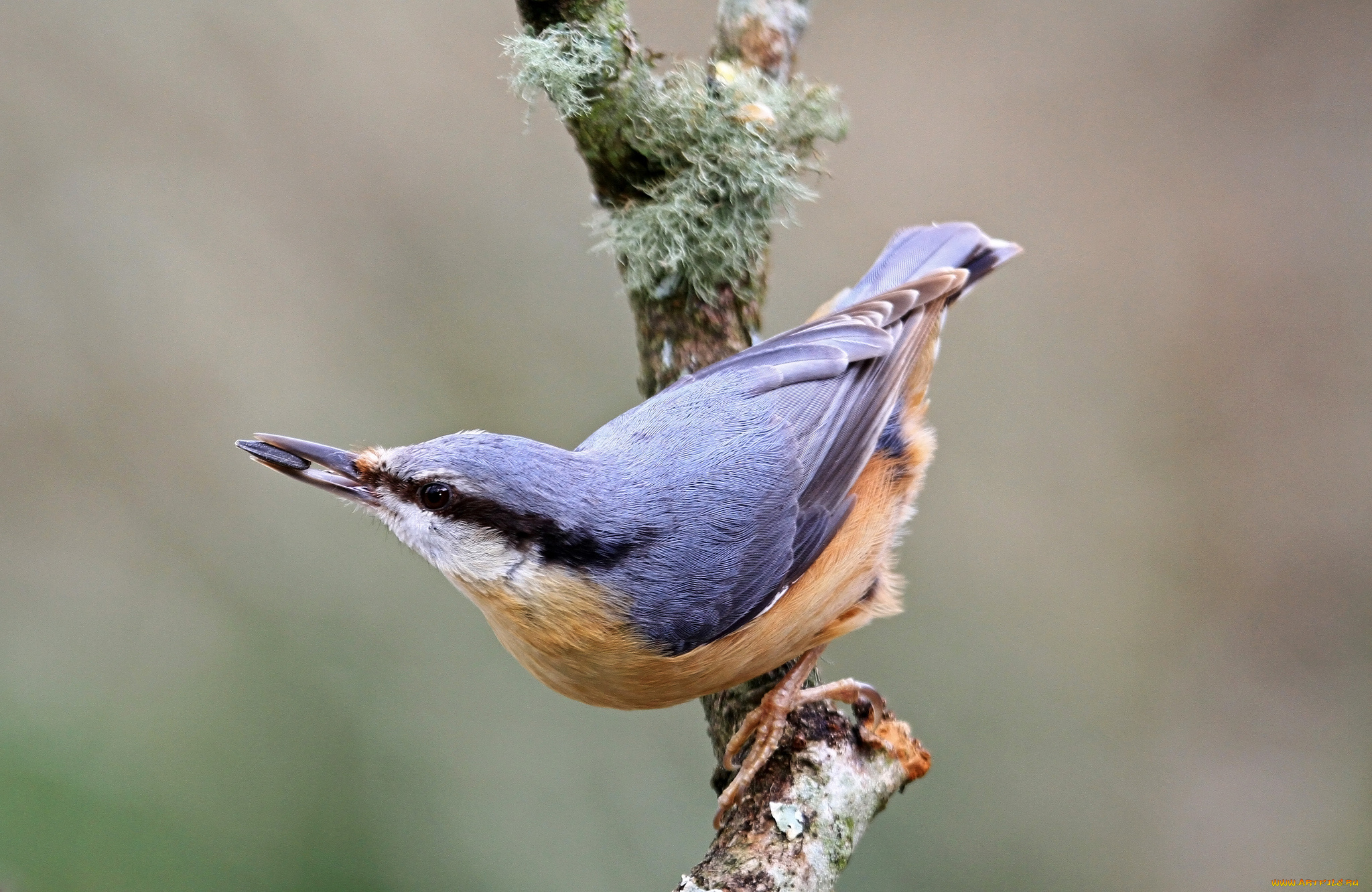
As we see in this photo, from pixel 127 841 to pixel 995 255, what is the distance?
3.27m

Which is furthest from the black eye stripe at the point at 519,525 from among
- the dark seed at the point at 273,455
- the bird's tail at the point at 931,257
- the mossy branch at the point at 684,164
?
the bird's tail at the point at 931,257

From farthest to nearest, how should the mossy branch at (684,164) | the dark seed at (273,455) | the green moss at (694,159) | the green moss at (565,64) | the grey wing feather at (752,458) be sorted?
the green moss at (694,159) → the mossy branch at (684,164) → the green moss at (565,64) → the grey wing feather at (752,458) → the dark seed at (273,455)

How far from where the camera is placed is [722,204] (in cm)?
Answer: 313

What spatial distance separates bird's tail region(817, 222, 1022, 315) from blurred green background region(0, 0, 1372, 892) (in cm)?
104

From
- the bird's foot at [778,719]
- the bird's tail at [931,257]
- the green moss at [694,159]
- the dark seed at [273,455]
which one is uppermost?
the green moss at [694,159]

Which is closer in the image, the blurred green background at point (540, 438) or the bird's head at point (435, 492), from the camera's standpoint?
the bird's head at point (435, 492)

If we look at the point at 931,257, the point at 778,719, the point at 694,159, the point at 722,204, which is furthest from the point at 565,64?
the point at 778,719

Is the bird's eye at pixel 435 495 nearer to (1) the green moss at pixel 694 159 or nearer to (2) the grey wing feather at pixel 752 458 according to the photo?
(2) the grey wing feather at pixel 752 458

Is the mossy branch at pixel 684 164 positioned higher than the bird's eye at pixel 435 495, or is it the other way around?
the mossy branch at pixel 684 164

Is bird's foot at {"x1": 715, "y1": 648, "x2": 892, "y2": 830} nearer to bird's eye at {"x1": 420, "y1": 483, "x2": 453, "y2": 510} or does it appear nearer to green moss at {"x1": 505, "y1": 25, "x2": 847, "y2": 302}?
bird's eye at {"x1": 420, "y1": 483, "x2": 453, "y2": 510}

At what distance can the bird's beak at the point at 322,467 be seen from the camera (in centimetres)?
246

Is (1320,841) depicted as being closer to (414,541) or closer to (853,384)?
(853,384)

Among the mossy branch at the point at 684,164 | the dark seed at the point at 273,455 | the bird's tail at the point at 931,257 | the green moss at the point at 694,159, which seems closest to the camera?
the dark seed at the point at 273,455

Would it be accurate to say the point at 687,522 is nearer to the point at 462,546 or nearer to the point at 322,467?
the point at 462,546
